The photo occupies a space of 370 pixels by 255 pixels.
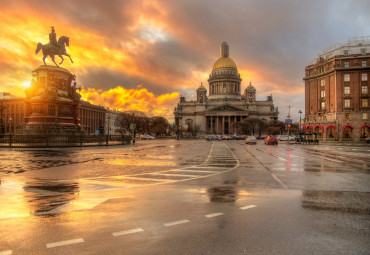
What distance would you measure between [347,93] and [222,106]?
8032 cm

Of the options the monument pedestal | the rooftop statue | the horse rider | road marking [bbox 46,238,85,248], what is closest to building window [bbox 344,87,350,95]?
the monument pedestal

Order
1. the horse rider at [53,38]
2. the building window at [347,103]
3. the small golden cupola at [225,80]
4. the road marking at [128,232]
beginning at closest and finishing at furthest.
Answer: the road marking at [128,232], the horse rider at [53,38], the building window at [347,103], the small golden cupola at [225,80]

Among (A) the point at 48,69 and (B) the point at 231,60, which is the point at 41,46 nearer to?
(A) the point at 48,69

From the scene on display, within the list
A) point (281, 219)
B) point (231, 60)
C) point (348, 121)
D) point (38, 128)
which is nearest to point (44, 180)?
point (281, 219)

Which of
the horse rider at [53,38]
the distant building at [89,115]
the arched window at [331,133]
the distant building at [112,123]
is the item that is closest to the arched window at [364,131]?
the arched window at [331,133]

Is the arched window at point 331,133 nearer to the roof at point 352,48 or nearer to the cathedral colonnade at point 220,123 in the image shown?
the roof at point 352,48

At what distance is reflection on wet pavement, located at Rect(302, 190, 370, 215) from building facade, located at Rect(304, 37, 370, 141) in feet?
213

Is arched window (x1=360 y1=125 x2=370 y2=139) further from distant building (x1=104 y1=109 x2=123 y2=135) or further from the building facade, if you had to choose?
distant building (x1=104 y1=109 x2=123 y2=135)

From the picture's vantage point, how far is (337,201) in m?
7.86

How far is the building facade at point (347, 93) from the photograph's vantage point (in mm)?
65250

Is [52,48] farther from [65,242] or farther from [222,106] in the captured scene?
[222,106]

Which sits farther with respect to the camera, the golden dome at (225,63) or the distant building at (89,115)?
the golden dome at (225,63)

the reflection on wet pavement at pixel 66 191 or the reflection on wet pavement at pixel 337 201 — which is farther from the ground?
A: the reflection on wet pavement at pixel 66 191

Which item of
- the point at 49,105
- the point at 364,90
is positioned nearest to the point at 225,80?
the point at 364,90
